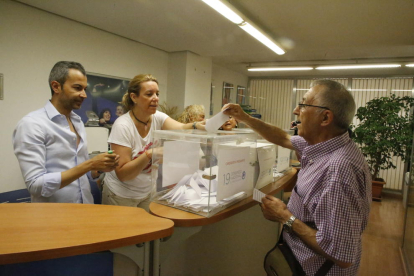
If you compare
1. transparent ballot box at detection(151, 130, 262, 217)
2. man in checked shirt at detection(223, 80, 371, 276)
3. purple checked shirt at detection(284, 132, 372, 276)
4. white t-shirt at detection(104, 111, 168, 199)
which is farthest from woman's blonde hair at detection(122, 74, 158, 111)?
purple checked shirt at detection(284, 132, 372, 276)

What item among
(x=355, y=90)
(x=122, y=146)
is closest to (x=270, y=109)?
(x=355, y=90)

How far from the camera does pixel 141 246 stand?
42.1 inches

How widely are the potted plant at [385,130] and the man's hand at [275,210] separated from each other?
5054 millimetres

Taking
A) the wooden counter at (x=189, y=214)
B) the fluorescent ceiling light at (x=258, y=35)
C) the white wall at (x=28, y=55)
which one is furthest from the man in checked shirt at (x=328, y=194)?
the white wall at (x=28, y=55)

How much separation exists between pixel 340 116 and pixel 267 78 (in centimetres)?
691

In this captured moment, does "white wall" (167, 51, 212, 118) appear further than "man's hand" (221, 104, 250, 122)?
Yes

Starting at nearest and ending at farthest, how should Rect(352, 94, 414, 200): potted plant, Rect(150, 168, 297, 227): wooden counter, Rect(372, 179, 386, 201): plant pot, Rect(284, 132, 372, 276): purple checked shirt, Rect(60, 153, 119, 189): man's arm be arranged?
1. Rect(284, 132, 372, 276): purple checked shirt
2. Rect(150, 168, 297, 227): wooden counter
3. Rect(60, 153, 119, 189): man's arm
4. Rect(352, 94, 414, 200): potted plant
5. Rect(372, 179, 386, 201): plant pot

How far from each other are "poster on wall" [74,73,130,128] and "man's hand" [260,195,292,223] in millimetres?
3377

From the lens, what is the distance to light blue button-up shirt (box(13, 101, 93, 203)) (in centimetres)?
139

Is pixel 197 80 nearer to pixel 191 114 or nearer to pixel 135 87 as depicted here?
pixel 191 114

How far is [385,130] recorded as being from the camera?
17.3 feet

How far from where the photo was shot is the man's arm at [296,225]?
40.5 inches

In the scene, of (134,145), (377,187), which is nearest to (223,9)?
(134,145)

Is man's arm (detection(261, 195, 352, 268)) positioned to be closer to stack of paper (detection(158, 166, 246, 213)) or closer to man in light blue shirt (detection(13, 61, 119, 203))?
stack of paper (detection(158, 166, 246, 213))
